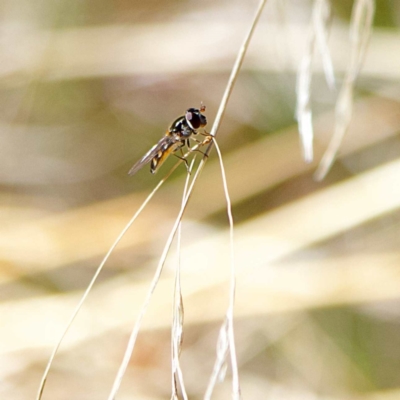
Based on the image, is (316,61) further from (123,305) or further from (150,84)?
(123,305)

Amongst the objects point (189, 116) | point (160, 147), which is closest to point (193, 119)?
point (189, 116)

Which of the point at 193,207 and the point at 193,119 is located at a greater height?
the point at 193,207

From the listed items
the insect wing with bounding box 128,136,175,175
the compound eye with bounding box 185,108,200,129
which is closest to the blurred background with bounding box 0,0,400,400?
the insect wing with bounding box 128,136,175,175

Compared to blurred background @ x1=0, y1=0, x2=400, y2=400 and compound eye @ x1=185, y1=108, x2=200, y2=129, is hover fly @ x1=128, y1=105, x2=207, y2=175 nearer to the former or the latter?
compound eye @ x1=185, y1=108, x2=200, y2=129

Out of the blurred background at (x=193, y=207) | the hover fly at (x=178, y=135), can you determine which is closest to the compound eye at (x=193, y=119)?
the hover fly at (x=178, y=135)

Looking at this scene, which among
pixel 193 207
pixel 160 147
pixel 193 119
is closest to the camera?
pixel 193 119

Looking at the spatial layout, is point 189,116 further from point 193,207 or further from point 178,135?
point 193,207

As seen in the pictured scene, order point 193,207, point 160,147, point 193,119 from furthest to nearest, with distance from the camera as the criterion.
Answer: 1. point 193,207
2. point 160,147
3. point 193,119
